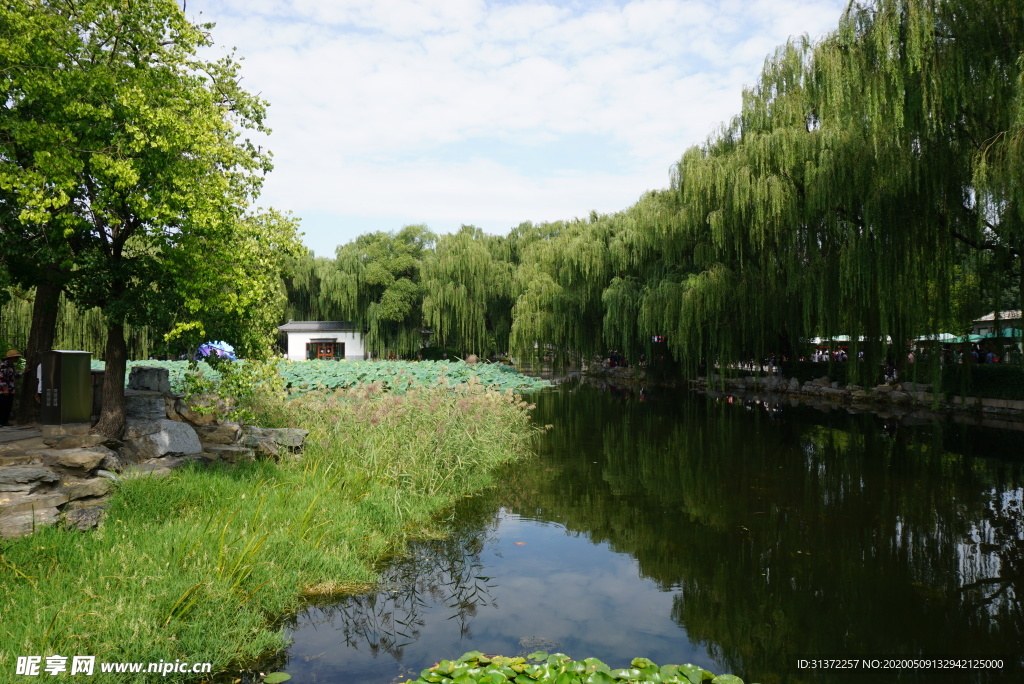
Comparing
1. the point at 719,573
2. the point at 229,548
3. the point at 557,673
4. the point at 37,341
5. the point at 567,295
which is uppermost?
the point at 567,295

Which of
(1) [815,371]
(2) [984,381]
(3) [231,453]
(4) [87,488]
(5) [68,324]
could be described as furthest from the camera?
(5) [68,324]

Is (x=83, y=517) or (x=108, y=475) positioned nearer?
(x=83, y=517)

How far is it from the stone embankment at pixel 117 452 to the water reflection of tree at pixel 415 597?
2.39 meters

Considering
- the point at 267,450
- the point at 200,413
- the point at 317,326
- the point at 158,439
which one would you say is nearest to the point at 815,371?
the point at 267,450

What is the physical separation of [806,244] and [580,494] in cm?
1061

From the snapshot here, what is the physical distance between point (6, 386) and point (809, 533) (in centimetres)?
999

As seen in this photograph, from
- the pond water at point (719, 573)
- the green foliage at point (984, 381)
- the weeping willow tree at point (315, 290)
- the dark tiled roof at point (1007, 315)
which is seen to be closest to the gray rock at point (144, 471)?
the pond water at point (719, 573)

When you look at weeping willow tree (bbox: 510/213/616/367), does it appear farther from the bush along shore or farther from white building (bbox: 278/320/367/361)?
white building (bbox: 278/320/367/361)

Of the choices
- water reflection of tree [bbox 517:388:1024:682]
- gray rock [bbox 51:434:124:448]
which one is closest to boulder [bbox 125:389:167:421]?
gray rock [bbox 51:434:124:448]

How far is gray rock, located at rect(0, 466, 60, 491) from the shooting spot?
17.6 feet

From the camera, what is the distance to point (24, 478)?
5457 mm

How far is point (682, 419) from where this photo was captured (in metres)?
15.5

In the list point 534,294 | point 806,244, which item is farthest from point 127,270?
point 534,294

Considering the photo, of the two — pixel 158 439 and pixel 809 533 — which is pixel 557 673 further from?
pixel 158 439
